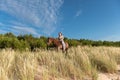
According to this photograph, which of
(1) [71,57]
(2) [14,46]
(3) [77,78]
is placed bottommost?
(3) [77,78]

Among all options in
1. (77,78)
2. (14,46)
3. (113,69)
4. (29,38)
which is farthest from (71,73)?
(29,38)

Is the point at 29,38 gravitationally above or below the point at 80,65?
above

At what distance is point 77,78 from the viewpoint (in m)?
6.97

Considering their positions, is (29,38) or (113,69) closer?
(113,69)

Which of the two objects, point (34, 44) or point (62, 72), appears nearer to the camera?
point (62, 72)

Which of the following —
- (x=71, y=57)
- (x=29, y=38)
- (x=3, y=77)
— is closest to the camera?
(x=3, y=77)

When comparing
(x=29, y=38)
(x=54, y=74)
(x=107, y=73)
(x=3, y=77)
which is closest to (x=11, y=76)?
(x=3, y=77)

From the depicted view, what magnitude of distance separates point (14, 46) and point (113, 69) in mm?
10962

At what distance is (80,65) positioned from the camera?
25.9 feet

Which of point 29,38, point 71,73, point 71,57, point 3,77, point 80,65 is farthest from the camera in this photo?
point 29,38

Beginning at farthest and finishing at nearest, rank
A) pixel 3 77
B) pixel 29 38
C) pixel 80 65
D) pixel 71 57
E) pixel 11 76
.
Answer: pixel 29 38 < pixel 71 57 < pixel 80 65 < pixel 11 76 < pixel 3 77

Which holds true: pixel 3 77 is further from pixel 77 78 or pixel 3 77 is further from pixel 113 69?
pixel 113 69

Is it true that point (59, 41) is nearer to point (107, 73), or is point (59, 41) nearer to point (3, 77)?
point (107, 73)

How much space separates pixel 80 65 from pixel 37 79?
2.09 m
